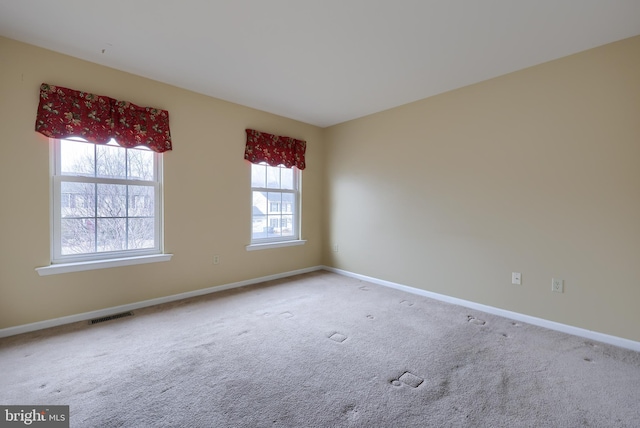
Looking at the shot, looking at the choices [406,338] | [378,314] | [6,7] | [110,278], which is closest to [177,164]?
[110,278]

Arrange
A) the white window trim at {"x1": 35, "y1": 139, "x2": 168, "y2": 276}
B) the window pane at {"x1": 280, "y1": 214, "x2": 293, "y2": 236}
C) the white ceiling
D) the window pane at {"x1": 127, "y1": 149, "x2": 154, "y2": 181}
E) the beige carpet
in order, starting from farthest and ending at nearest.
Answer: the window pane at {"x1": 280, "y1": 214, "x2": 293, "y2": 236}, the window pane at {"x1": 127, "y1": 149, "x2": 154, "y2": 181}, the white window trim at {"x1": 35, "y1": 139, "x2": 168, "y2": 276}, the white ceiling, the beige carpet

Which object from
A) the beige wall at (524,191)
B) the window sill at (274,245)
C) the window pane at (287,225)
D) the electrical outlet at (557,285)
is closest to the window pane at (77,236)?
the window sill at (274,245)

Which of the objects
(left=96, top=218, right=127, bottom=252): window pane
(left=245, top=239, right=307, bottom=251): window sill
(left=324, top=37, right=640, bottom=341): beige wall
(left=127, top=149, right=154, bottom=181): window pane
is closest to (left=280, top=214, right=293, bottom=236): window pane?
(left=245, top=239, right=307, bottom=251): window sill

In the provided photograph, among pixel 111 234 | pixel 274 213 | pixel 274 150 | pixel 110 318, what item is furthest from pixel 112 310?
pixel 274 150

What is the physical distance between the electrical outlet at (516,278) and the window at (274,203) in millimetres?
2908

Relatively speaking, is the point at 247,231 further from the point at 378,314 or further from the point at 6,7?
the point at 6,7

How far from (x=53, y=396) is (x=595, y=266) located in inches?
159

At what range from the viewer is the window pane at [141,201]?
9.75 ft

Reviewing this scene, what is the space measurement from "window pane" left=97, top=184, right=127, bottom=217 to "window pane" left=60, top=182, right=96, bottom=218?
2.5 inches

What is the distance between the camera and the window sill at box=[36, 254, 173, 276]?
2461 millimetres

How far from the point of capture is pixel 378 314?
Result: 2904 mm

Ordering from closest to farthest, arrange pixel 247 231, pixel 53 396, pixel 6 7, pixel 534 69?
pixel 53 396
pixel 6 7
pixel 534 69
pixel 247 231

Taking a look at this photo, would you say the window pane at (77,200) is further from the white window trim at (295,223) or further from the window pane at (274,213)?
the window pane at (274,213)

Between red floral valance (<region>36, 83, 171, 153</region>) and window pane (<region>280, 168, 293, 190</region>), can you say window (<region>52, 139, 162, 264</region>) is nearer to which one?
red floral valance (<region>36, 83, 171, 153</region>)
